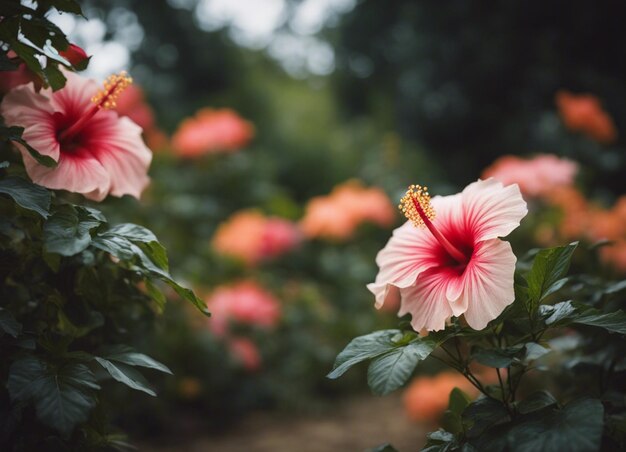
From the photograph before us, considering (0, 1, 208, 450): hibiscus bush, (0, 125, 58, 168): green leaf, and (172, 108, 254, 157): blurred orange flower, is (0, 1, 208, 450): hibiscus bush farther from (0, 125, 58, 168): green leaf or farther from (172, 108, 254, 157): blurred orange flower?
(172, 108, 254, 157): blurred orange flower

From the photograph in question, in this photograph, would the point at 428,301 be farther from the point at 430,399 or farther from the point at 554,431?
the point at 430,399

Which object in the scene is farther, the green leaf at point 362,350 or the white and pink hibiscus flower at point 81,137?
the white and pink hibiscus flower at point 81,137

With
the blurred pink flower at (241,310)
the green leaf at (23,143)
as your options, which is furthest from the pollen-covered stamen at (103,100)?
the blurred pink flower at (241,310)

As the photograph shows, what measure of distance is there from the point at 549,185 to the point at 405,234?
3.91 ft

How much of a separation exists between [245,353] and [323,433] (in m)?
0.49

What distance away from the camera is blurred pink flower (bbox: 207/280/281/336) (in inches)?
93.0

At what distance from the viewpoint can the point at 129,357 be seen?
81 cm

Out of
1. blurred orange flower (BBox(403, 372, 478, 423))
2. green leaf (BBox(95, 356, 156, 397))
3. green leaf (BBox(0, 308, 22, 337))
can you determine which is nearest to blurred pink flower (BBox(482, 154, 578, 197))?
blurred orange flower (BBox(403, 372, 478, 423))

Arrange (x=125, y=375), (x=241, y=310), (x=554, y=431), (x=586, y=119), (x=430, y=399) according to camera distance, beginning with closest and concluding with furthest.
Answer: (x=554, y=431) < (x=125, y=375) < (x=430, y=399) < (x=586, y=119) < (x=241, y=310)

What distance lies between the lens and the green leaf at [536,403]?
0.74m

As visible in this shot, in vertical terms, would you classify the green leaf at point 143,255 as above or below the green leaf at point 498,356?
above

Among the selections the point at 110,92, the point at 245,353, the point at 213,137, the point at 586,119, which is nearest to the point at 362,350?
the point at 110,92

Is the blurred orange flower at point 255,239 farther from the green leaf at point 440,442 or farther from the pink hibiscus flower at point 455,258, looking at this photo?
the green leaf at point 440,442

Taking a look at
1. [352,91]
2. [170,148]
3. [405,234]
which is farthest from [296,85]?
[405,234]
